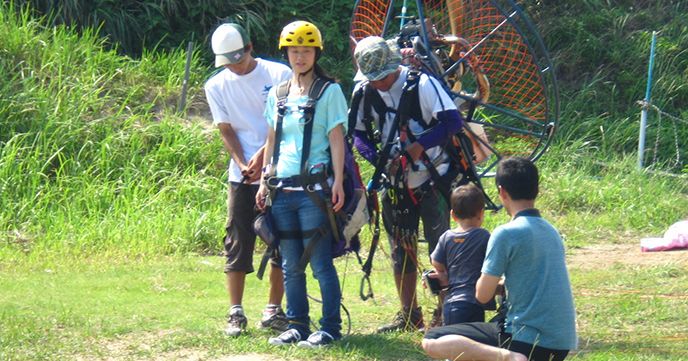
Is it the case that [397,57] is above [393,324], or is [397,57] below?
above

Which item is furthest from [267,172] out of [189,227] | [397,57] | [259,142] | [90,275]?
[189,227]

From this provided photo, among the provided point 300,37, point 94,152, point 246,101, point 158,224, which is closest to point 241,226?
point 246,101

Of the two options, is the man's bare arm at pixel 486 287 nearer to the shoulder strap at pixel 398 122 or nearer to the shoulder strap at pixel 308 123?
the shoulder strap at pixel 308 123

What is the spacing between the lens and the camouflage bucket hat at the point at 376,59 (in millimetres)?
6406

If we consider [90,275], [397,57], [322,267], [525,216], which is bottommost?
[90,275]

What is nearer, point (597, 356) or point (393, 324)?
point (597, 356)

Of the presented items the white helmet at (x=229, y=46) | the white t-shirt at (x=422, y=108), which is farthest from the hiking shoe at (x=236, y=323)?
the white helmet at (x=229, y=46)

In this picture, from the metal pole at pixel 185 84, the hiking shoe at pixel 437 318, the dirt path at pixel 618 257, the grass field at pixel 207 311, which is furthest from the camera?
the metal pole at pixel 185 84

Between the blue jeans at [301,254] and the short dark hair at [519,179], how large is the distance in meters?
1.34

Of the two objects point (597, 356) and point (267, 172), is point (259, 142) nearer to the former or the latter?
point (267, 172)

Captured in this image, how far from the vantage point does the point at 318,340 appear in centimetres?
627

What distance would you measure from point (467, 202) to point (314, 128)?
0.94 meters

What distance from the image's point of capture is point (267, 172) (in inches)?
249

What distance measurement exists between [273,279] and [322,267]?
0.74 m
